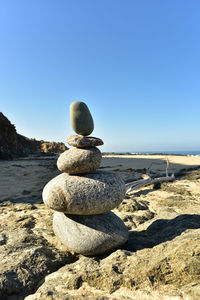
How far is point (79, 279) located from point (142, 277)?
0.82 m

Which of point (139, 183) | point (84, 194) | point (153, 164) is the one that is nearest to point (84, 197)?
point (84, 194)

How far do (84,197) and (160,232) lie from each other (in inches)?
68.6

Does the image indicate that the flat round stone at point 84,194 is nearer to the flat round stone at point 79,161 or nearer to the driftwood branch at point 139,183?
the flat round stone at point 79,161

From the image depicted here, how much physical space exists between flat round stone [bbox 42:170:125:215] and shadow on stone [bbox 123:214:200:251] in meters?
0.83

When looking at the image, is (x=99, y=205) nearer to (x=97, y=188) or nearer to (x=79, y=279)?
(x=97, y=188)

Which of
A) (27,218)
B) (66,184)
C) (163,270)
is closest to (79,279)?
(163,270)

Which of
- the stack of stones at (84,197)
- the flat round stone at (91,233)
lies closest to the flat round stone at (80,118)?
the stack of stones at (84,197)

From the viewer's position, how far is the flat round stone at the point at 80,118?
136 inches

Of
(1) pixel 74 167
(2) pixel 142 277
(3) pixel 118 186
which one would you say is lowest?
(2) pixel 142 277

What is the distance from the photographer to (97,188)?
3.18m

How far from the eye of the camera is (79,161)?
3.40 meters

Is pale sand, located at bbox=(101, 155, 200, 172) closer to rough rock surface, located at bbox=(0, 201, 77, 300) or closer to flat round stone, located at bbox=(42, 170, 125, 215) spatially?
flat round stone, located at bbox=(42, 170, 125, 215)

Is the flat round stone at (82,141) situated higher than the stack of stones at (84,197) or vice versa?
the flat round stone at (82,141)

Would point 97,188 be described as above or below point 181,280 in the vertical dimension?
above
